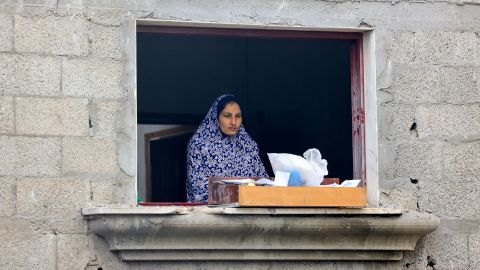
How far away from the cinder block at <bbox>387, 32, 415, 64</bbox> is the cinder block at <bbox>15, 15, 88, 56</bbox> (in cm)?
195

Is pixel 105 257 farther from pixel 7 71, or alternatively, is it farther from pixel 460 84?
pixel 460 84

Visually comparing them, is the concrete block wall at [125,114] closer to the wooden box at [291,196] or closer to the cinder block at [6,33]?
the cinder block at [6,33]

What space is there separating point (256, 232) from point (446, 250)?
1333mm

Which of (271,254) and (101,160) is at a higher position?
(101,160)

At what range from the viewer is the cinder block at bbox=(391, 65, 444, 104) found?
7465 mm

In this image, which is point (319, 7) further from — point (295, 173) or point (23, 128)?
point (23, 128)

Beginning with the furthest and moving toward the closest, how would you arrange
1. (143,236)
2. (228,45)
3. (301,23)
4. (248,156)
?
1. (228,45)
2. (248,156)
3. (301,23)
4. (143,236)

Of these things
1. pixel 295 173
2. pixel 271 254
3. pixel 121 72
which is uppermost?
Result: pixel 121 72

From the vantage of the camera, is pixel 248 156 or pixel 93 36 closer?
pixel 93 36

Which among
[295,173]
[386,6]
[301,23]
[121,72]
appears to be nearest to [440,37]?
[386,6]

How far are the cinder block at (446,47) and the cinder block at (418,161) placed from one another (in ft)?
1.82

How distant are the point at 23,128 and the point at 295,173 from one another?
1.63 m

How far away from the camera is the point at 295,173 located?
7023 mm

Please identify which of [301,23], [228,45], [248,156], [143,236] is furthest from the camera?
[228,45]
